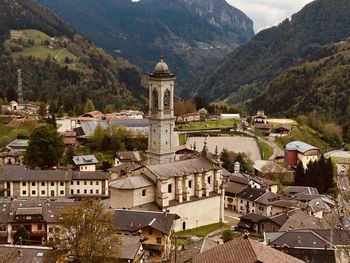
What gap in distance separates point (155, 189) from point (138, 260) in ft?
45.1

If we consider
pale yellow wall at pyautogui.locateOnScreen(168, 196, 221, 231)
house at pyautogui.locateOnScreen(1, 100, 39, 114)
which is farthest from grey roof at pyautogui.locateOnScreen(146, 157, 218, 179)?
house at pyautogui.locateOnScreen(1, 100, 39, 114)

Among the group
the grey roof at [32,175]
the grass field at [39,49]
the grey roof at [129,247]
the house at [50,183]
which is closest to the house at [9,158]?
the house at [50,183]

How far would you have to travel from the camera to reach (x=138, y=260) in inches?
1323

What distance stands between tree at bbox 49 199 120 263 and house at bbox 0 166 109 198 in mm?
29379

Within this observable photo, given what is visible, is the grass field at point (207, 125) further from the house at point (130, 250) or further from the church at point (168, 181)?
the house at point (130, 250)

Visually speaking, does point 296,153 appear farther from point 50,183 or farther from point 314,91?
→ point 314,91

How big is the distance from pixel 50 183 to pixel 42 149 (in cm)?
768

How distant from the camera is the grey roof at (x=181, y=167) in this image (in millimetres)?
47438

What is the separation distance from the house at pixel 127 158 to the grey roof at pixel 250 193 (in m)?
14.4

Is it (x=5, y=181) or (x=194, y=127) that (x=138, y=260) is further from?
(x=194, y=127)

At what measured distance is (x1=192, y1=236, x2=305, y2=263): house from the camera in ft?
74.9

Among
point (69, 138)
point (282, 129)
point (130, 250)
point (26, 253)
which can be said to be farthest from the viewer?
point (282, 129)

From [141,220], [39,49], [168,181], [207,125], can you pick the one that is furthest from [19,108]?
[39,49]

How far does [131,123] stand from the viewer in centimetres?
8450
